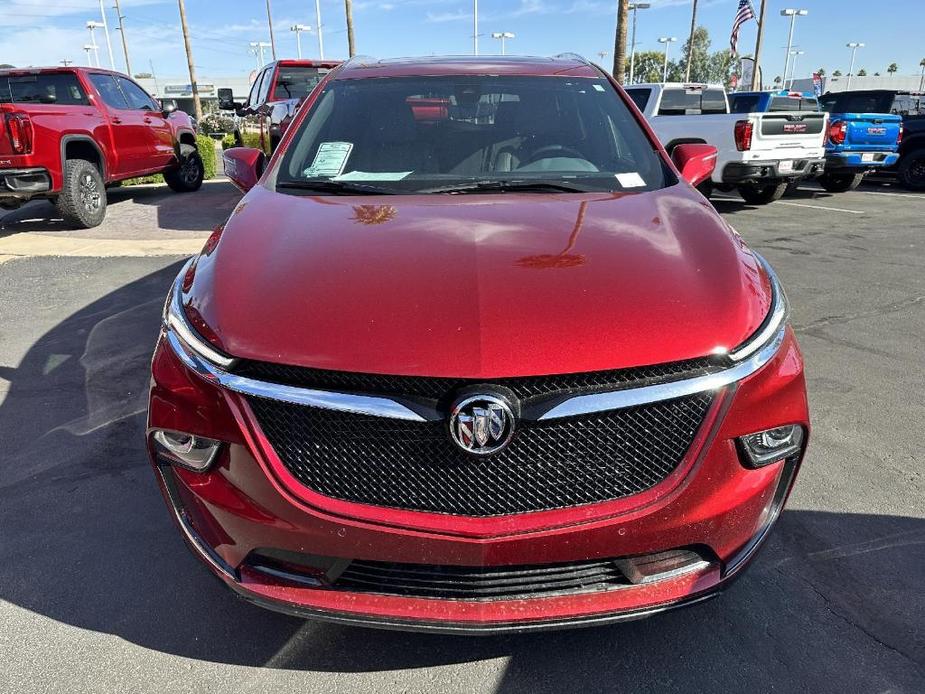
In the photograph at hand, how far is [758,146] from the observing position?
33.4 ft

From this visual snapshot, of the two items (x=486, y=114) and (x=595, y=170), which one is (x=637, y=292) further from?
(x=486, y=114)

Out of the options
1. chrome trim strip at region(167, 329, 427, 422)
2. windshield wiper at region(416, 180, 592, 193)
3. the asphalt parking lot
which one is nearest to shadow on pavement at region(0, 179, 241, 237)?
the asphalt parking lot

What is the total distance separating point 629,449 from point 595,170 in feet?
5.28

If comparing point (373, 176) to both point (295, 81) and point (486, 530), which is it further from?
point (295, 81)

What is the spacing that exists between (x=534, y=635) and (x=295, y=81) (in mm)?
12692

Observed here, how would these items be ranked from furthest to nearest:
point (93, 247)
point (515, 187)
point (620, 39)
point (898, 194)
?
point (620, 39) → point (898, 194) → point (93, 247) → point (515, 187)

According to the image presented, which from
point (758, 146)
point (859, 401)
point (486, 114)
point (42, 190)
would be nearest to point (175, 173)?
point (42, 190)

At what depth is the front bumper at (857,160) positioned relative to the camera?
12.4 metres

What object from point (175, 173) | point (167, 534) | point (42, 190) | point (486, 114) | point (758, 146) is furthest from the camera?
point (175, 173)

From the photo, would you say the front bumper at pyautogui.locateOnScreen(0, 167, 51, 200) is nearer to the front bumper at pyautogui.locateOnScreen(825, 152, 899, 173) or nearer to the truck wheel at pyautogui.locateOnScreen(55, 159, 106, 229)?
the truck wheel at pyautogui.locateOnScreen(55, 159, 106, 229)

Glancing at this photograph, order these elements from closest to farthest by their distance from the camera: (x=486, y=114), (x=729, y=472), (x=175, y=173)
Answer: (x=729, y=472) → (x=486, y=114) → (x=175, y=173)

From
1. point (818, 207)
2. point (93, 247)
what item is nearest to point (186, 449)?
point (93, 247)

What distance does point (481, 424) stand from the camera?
171 centimetres

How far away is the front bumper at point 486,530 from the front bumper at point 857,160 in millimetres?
12502
